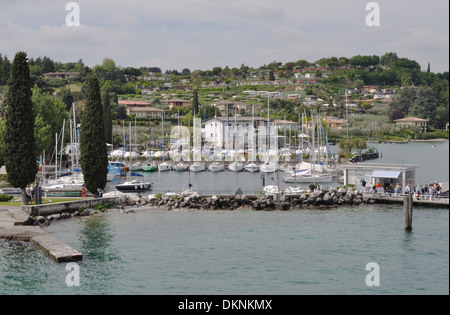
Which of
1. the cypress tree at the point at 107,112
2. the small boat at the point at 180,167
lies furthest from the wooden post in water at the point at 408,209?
the cypress tree at the point at 107,112

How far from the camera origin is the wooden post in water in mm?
32219

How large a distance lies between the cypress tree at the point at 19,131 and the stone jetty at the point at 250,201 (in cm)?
714

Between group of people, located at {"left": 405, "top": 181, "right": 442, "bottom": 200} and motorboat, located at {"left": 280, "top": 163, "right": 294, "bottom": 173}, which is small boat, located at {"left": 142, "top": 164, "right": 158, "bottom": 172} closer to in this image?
motorboat, located at {"left": 280, "top": 163, "right": 294, "bottom": 173}

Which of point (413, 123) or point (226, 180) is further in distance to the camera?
point (413, 123)

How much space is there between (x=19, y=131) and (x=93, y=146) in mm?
6028

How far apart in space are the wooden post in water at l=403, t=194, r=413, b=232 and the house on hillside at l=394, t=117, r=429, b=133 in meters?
126

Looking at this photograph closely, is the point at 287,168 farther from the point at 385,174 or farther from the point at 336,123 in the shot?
the point at 336,123

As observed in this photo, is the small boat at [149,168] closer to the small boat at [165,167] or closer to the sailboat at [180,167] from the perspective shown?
the small boat at [165,167]

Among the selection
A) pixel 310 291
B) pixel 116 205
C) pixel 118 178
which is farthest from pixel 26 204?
pixel 118 178

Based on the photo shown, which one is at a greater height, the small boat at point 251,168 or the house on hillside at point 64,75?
the house on hillside at point 64,75

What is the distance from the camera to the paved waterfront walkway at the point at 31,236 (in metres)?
26.3

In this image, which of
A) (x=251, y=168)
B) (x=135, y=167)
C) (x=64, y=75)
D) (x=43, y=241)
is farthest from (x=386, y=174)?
(x=64, y=75)

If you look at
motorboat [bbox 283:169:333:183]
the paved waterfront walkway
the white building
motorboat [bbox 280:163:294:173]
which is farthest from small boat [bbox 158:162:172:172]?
the paved waterfront walkway

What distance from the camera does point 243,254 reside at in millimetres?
28156
